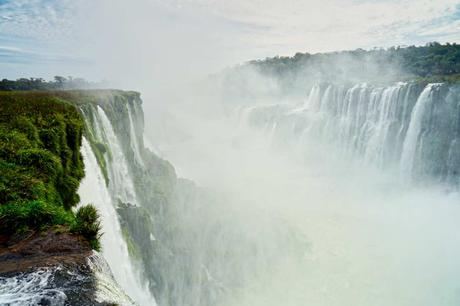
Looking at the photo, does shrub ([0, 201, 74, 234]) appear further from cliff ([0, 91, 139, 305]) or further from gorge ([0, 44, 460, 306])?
gorge ([0, 44, 460, 306])

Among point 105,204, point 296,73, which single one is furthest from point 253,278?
point 296,73

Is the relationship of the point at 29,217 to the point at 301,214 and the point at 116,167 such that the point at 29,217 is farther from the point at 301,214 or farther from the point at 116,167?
the point at 301,214

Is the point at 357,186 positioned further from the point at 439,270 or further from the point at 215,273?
the point at 215,273

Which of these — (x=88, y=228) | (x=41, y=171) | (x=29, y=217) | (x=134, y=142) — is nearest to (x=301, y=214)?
(x=134, y=142)

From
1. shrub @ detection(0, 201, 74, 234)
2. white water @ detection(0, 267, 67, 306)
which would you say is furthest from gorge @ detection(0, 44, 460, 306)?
shrub @ detection(0, 201, 74, 234)

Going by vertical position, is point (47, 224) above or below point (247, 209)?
above
